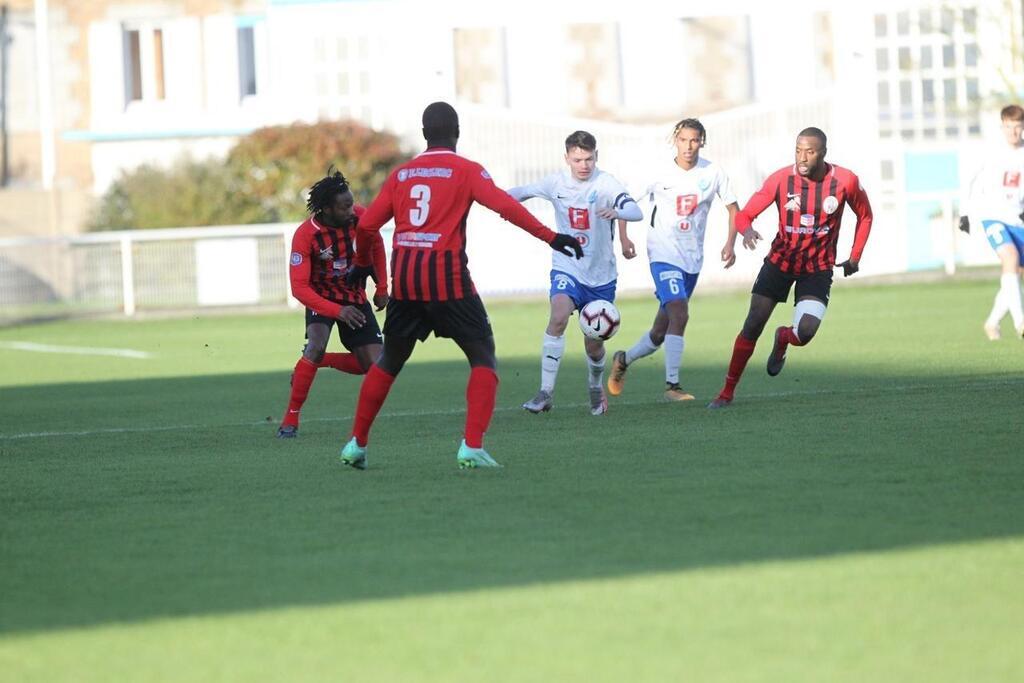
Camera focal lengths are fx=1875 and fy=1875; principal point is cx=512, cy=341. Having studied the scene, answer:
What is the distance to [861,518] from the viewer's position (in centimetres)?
774

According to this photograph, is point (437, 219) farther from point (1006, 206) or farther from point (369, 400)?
point (1006, 206)

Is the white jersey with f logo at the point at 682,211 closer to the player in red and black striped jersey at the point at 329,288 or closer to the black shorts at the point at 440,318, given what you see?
the player in red and black striped jersey at the point at 329,288

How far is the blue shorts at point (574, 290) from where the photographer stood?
12.9 m

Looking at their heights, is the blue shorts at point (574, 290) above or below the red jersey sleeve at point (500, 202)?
below

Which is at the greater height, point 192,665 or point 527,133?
point 527,133

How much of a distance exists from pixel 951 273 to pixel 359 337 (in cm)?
1748

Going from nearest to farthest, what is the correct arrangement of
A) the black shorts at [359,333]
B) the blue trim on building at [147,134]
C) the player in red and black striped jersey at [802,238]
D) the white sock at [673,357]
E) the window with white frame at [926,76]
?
the black shorts at [359,333], the player in red and black striped jersey at [802,238], the white sock at [673,357], the window with white frame at [926,76], the blue trim on building at [147,134]

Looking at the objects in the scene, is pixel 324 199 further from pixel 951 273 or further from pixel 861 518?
pixel 951 273

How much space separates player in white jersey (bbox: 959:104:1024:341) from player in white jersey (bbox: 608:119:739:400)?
347 cm

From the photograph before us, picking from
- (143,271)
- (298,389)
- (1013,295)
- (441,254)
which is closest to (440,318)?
(441,254)

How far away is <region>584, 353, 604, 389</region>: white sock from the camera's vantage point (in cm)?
1270

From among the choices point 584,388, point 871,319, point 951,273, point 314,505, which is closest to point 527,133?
point 951,273

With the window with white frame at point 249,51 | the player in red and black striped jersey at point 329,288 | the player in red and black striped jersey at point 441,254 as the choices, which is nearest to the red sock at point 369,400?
the player in red and black striped jersey at point 441,254

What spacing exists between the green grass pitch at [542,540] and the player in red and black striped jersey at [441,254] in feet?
1.43
